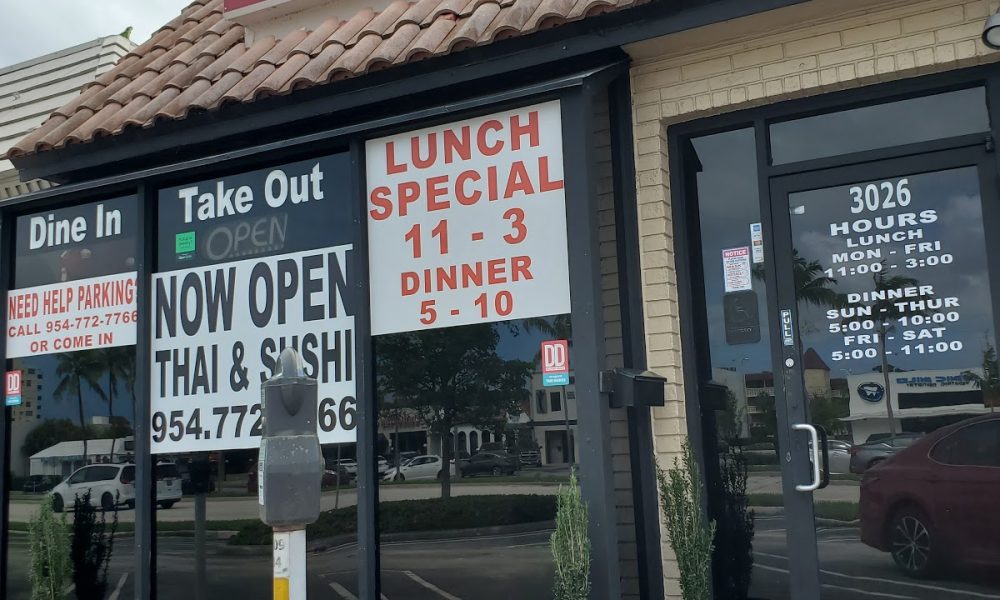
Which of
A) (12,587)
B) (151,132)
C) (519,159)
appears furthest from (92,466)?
(519,159)

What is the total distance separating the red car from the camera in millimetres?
4453

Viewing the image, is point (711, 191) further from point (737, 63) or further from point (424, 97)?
point (424, 97)

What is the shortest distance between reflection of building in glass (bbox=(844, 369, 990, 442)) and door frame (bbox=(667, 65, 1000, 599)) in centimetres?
31

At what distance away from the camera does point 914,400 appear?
184 inches

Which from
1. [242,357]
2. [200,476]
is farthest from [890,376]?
[200,476]

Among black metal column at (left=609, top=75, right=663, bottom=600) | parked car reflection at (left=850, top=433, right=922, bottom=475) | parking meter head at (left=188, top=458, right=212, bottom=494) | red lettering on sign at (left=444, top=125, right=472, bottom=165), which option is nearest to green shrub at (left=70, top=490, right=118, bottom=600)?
parking meter head at (left=188, top=458, right=212, bottom=494)

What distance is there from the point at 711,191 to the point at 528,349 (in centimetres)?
143

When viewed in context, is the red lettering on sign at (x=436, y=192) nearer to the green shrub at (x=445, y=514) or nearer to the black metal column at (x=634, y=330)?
the black metal column at (x=634, y=330)

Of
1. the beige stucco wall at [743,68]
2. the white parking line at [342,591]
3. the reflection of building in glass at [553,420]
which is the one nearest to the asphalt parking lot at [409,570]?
the white parking line at [342,591]

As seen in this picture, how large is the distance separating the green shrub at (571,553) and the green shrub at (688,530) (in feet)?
1.87

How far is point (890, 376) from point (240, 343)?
12.8ft

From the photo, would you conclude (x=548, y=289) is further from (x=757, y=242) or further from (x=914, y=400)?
(x=914, y=400)

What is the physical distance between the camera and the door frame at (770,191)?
4695 millimetres

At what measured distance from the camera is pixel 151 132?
6.15 m
